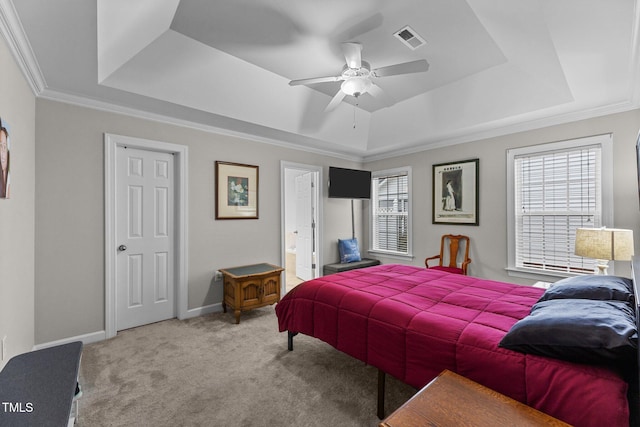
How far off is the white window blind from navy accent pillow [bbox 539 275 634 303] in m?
1.72

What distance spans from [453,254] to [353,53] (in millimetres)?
3160

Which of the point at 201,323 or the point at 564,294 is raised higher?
the point at 564,294

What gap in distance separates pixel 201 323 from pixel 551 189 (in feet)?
14.8

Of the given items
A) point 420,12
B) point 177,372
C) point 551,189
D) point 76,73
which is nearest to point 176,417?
point 177,372

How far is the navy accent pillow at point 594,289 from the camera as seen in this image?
1563 millimetres

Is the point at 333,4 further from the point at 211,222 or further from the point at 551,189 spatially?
the point at 551,189

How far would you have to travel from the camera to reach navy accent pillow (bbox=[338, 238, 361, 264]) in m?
5.13

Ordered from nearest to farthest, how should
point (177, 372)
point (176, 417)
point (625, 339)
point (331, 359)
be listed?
point (625, 339)
point (176, 417)
point (177, 372)
point (331, 359)

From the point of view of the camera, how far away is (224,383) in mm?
2189

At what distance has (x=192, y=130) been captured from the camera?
11.8 feet

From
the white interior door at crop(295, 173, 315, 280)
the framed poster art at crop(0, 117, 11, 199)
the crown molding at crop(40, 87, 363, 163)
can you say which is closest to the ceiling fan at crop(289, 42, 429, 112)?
the crown molding at crop(40, 87, 363, 163)

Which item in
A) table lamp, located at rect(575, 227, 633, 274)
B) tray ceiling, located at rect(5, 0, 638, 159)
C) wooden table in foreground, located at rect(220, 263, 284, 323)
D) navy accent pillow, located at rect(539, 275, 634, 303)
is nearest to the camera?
navy accent pillow, located at rect(539, 275, 634, 303)

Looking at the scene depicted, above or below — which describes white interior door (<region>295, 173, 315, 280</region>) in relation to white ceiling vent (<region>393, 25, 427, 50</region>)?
below

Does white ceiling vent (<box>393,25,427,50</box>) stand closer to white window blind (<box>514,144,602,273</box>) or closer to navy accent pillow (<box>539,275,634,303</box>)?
white window blind (<box>514,144,602,273</box>)
